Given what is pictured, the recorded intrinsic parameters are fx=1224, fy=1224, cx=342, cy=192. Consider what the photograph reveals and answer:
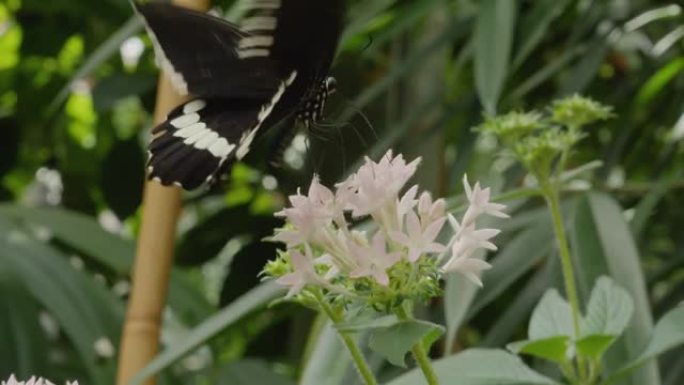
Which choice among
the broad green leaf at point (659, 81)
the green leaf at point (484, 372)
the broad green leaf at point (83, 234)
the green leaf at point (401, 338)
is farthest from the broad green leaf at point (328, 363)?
the broad green leaf at point (659, 81)

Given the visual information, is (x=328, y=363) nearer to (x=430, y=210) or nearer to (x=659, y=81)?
(x=430, y=210)

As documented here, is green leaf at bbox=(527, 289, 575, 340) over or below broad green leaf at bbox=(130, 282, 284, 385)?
below

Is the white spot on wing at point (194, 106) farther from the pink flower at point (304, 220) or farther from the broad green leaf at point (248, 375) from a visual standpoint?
the broad green leaf at point (248, 375)

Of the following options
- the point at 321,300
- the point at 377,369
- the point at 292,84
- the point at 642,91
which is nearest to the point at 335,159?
the point at 292,84

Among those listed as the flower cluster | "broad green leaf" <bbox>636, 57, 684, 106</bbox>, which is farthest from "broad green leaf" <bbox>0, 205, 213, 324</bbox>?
the flower cluster

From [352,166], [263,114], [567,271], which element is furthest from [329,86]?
[352,166]

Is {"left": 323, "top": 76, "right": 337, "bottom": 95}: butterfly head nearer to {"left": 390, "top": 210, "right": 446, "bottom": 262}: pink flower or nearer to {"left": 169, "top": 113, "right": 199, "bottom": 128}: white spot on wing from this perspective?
{"left": 169, "top": 113, "right": 199, "bottom": 128}: white spot on wing
